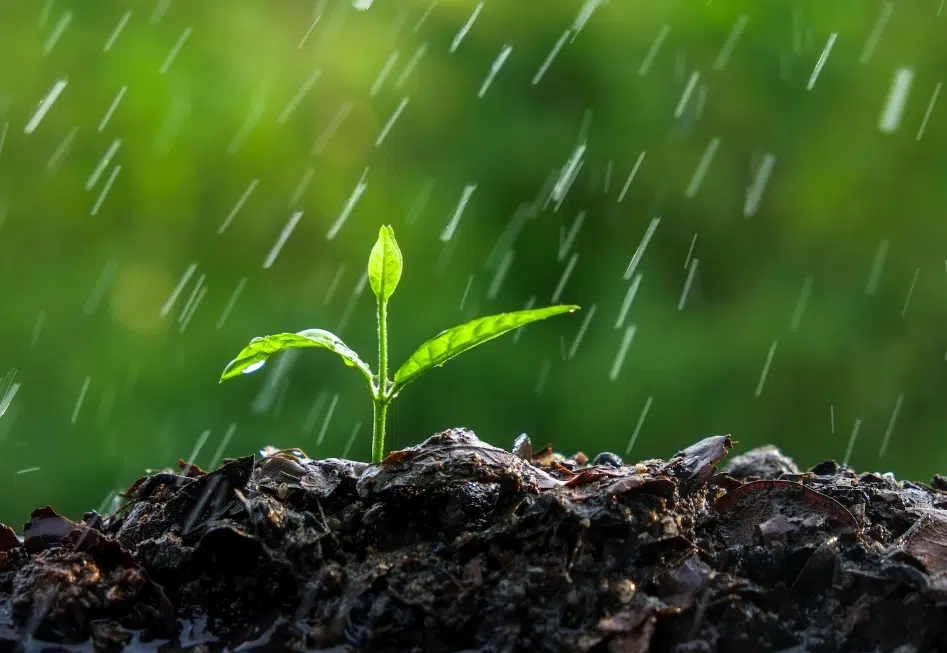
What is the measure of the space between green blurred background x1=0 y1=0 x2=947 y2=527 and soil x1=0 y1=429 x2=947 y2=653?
3.14m

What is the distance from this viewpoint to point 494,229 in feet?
14.6

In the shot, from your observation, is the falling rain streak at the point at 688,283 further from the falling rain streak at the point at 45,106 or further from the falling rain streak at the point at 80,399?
the falling rain streak at the point at 45,106

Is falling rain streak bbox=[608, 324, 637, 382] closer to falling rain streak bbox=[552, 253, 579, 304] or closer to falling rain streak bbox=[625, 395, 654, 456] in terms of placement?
falling rain streak bbox=[625, 395, 654, 456]

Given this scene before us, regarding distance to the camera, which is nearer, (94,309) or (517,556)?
(517,556)

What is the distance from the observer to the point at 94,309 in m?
4.43

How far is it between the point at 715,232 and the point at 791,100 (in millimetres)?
749

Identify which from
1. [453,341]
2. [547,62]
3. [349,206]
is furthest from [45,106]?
[453,341]

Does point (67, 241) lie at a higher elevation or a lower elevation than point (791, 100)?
lower

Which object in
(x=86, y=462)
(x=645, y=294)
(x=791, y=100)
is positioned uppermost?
(x=791, y=100)

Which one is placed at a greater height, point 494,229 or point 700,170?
point 700,170

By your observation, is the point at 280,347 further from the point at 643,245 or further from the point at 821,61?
the point at 821,61

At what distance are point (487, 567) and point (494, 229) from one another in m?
3.56

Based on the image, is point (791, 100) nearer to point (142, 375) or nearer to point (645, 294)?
point (645, 294)

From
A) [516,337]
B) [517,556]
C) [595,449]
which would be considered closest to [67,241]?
[516,337]
